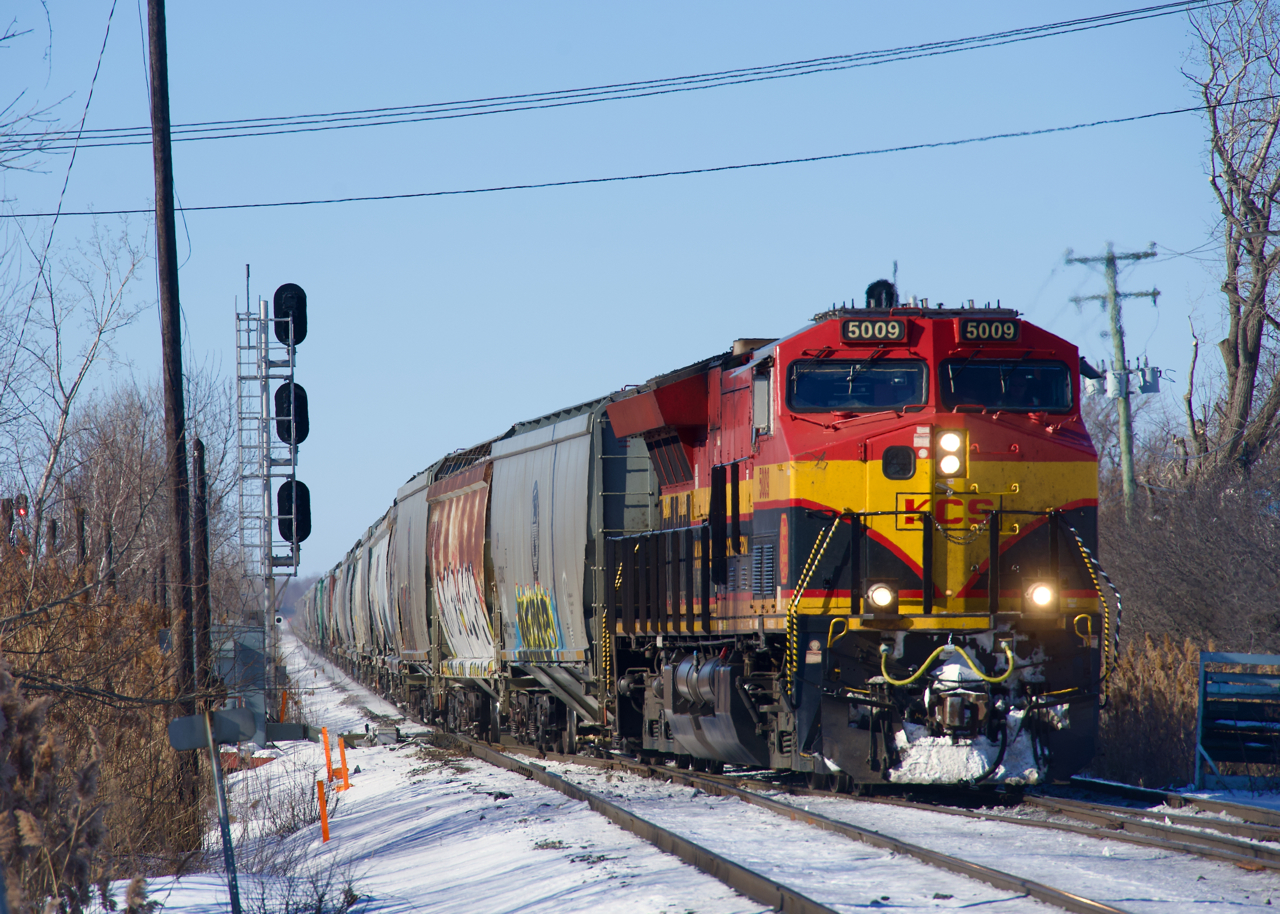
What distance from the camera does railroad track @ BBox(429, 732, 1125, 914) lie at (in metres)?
7.11

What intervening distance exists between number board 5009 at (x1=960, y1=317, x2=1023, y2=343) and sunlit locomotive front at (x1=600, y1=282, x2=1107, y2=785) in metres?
0.02

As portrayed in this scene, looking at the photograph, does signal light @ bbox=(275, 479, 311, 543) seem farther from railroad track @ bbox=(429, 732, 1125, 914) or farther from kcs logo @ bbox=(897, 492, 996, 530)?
kcs logo @ bbox=(897, 492, 996, 530)

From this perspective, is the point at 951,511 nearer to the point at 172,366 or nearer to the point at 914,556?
the point at 914,556

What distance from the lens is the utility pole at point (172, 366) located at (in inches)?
555

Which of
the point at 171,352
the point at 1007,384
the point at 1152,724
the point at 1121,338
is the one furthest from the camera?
the point at 1121,338

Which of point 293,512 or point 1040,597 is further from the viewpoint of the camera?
point 293,512

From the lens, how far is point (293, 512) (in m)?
33.1

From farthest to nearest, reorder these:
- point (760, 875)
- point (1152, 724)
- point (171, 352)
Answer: point (1152, 724)
point (171, 352)
point (760, 875)

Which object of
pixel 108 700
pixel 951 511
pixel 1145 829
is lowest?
pixel 1145 829

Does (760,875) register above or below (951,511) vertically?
below

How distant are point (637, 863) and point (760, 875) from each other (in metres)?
1.56

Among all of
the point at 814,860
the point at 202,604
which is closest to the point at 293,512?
the point at 202,604

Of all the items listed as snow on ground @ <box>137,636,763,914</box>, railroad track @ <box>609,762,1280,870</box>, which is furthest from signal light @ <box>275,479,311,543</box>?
railroad track @ <box>609,762,1280,870</box>

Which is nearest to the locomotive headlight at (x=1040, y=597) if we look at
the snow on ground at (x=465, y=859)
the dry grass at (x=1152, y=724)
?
the dry grass at (x=1152, y=724)
